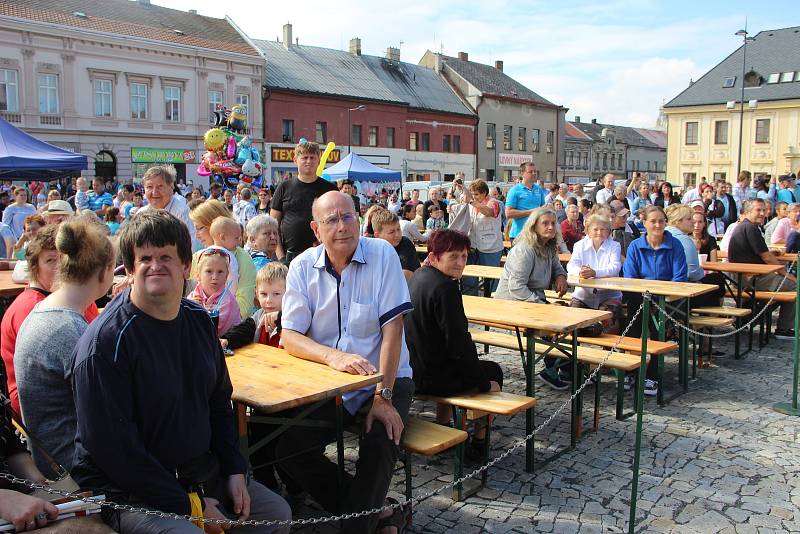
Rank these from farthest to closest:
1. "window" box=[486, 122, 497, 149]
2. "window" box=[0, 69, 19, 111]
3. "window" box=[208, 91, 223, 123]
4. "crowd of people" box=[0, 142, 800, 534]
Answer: "window" box=[486, 122, 497, 149], "window" box=[208, 91, 223, 123], "window" box=[0, 69, 19, 111], "crowd of people" box=[0, 142, 800, 534]

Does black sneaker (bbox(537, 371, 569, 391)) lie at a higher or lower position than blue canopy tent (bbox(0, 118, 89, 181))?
lower

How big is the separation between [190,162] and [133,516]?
33.7m

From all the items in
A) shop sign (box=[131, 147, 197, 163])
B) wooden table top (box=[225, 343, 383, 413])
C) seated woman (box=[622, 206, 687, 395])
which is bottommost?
wooden table top (box=[225, 343, 383, 413])

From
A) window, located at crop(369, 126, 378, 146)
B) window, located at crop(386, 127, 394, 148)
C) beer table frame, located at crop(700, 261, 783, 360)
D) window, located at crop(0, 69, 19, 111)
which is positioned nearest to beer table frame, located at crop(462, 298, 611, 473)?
beer table frame, located at crop(700, 261, 783, 360)

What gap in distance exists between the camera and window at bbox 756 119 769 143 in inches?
1890

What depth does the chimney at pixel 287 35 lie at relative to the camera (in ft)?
137

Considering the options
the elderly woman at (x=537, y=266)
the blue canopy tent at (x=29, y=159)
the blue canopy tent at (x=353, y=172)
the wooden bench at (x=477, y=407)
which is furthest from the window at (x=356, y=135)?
the wooden bench at (x=477, y=407)

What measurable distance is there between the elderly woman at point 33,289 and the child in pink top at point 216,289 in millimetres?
935

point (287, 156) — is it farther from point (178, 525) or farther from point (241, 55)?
point (178, 525)

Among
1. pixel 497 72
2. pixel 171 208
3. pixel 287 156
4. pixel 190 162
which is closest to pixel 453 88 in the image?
pixel 497 72

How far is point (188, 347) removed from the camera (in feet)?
8.13

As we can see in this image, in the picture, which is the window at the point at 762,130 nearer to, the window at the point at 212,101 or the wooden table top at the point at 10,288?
the window at the point at 212,101

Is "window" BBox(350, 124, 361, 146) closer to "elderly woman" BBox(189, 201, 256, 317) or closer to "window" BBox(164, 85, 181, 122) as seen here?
"window" BBox(164, 85, 181, 122)

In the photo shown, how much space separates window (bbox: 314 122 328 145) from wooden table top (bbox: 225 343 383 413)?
37566 millimetres
